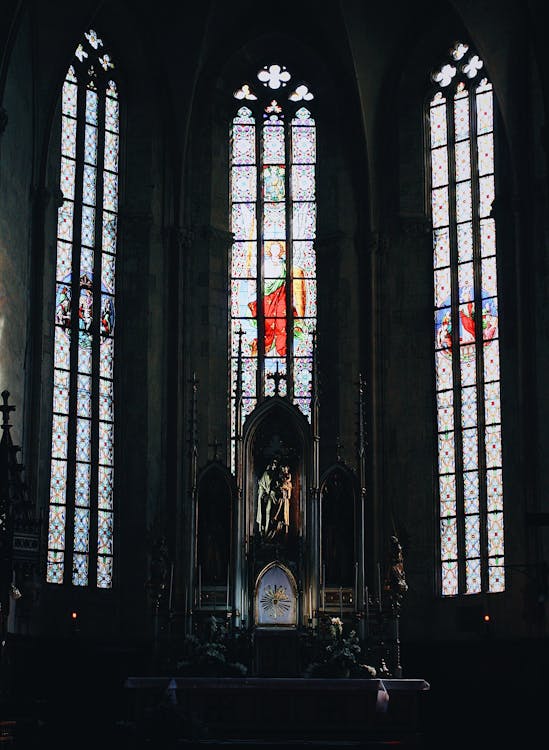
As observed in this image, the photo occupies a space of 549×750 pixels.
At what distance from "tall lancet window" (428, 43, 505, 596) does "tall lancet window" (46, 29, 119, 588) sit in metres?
6.10

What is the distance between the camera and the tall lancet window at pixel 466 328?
27.7 m

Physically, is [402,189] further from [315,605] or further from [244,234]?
[315,605]

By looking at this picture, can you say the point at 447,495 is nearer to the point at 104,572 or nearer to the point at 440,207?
the point at 440,207

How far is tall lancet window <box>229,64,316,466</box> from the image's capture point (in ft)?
98.8

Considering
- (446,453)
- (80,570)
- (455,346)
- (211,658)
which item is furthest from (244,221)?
(211,658)

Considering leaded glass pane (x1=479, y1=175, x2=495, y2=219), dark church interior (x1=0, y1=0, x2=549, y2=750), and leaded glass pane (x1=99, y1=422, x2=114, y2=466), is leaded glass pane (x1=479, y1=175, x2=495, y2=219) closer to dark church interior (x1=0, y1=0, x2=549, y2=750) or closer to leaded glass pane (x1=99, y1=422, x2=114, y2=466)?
dark church interior (x1=0, y1=0, x2=549, y2=750)

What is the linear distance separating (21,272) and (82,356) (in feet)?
8.17

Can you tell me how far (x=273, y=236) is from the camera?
30.8 metres

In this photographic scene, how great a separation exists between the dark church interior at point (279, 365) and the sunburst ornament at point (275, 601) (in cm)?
4

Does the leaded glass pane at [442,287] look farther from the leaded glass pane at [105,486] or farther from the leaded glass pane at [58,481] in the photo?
the leaded glass pane at [58,481]

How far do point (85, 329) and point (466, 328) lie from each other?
6.98 m

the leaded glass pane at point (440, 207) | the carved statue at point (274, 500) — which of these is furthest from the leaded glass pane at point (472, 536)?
the leaded glass pane at point (440, 207)

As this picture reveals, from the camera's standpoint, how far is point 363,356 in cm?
2931

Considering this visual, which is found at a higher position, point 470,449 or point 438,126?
point 438,126
